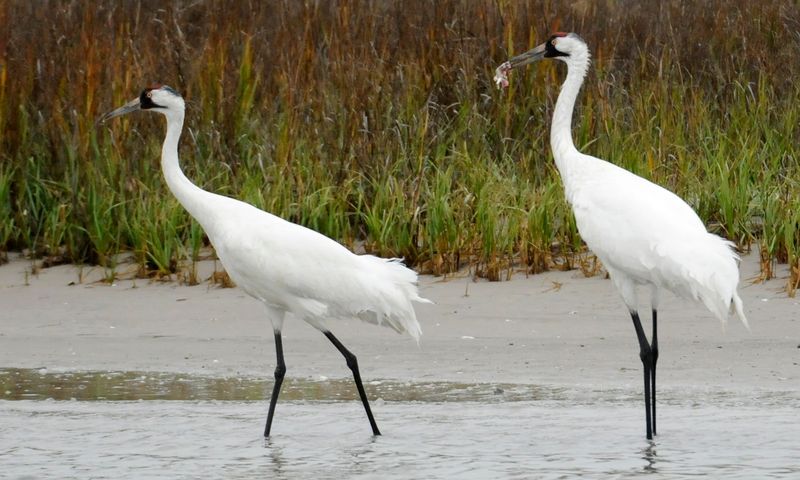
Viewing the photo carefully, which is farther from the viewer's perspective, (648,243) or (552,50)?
(552,50)

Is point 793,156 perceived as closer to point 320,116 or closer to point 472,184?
point 472,184

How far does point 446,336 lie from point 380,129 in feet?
6.74

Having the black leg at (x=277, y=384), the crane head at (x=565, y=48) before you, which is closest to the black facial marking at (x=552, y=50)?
the crane head at (x=565, y=48)

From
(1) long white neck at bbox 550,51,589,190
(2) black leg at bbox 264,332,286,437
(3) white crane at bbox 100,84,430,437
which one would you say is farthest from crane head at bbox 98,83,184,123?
(1) long white neck at bbox 550,51,589,190

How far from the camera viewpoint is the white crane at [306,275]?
5828 mm

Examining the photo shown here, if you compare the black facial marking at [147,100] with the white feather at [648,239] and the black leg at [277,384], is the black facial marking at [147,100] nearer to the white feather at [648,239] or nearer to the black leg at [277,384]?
the black leg at [277,384]

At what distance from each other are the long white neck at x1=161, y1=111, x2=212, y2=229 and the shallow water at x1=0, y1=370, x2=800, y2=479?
753 millimetres

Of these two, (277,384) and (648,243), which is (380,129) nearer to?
(277,384)

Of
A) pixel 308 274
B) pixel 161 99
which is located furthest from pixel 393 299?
pixel 161 99

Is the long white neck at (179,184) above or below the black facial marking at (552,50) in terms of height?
below

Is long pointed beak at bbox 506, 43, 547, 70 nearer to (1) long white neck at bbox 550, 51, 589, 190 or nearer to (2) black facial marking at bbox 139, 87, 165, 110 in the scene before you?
(1) long white neck at bbox 550, 51, 589, 190

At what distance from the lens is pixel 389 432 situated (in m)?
5.71

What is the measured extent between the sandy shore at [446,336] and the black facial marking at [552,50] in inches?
51.9

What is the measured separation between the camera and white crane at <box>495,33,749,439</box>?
561 centimetres
